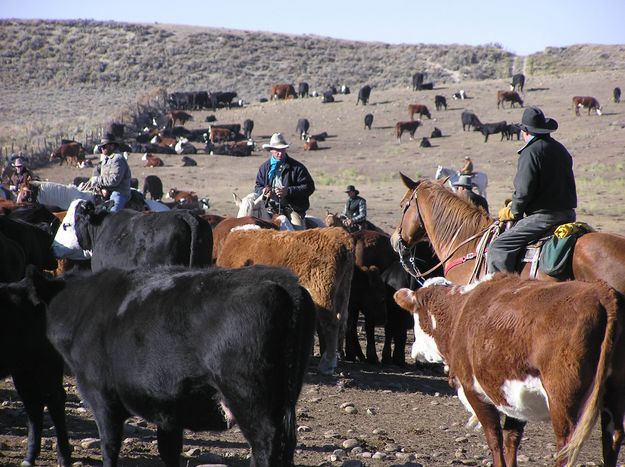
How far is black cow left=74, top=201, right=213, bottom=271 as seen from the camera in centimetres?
972

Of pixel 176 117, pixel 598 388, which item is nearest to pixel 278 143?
pixel 598 388

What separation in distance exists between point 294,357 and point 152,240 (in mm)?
5075

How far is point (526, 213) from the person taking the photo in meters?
8.13

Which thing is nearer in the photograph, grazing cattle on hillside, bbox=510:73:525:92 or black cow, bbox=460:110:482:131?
black cow, bbox=460:110:482:131

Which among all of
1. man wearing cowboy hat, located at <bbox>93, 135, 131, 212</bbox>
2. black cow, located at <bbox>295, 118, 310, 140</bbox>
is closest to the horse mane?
man wearing cowboy hat, located at <bbox>93, 135, 131, 212</bbox>

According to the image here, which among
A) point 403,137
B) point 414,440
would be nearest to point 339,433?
point 414,440

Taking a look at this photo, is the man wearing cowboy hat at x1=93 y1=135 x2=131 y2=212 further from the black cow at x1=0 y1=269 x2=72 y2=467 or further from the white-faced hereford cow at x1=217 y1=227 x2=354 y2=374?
the black cow at x1=0 y1=269 x2=72 y2=467

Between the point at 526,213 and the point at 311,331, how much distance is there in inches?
141

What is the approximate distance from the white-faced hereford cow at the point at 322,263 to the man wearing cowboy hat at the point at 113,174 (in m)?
2.65

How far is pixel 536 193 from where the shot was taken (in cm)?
798

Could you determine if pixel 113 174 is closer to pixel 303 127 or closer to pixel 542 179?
pixel 542 179

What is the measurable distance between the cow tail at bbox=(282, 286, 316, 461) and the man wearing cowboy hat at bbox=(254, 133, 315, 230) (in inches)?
286

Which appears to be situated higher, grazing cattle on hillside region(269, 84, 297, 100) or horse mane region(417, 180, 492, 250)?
horse mane region(417, 180, 492, 250)

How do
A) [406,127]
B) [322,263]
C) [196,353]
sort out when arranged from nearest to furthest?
[196,353], [322,263], [406,127]
